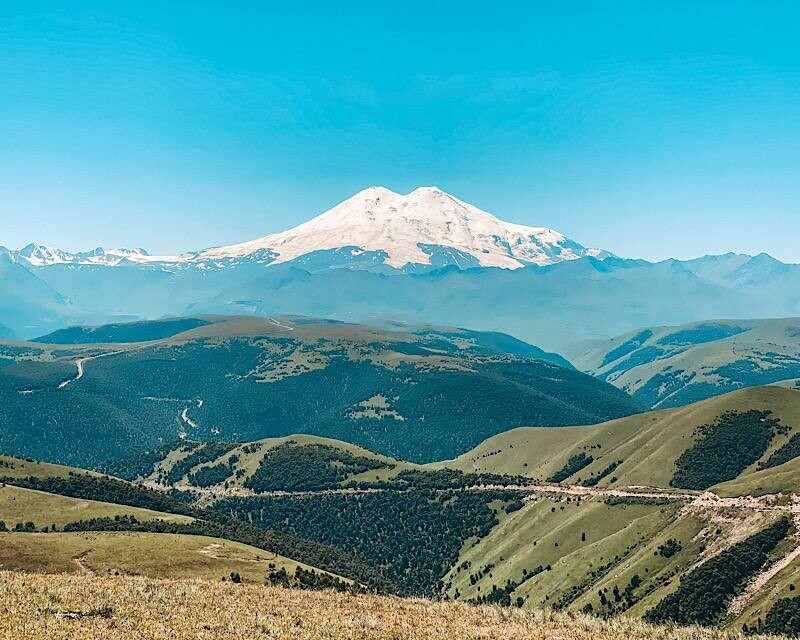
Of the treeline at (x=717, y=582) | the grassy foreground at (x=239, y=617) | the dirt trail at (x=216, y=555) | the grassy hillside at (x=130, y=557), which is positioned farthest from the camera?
the treeline at (x=717, y=582)

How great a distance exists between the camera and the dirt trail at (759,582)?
16275 centimetres

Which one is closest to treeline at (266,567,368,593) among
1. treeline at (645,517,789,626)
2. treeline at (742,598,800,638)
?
treeline at (645,517,789,626)

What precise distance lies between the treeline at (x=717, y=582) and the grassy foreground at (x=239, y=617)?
298 ft

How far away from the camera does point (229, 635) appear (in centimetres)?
6241

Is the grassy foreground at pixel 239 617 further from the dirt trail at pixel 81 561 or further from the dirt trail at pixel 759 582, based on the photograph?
the dirt trail at pixel 759 582

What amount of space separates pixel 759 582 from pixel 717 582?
29.0 ft

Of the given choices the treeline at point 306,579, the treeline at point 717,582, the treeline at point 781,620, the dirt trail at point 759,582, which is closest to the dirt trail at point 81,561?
the treeline at point 306,579

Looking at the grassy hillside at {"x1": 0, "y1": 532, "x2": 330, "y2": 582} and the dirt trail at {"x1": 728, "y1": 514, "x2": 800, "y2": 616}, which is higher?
the grassy hillside at {"x1": 0, "y1": 532, "x2": 330, "y2": 582}

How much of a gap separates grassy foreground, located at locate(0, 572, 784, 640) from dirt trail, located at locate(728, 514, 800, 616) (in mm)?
93875

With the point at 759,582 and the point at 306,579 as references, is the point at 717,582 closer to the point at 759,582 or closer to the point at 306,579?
the point at 759,582

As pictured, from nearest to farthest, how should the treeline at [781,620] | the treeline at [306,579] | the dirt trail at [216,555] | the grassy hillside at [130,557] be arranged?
the grassy hillside at [130,557] < the treeline at [781,620] < the treeline at [306,579] < the dirt trail at [216,555]

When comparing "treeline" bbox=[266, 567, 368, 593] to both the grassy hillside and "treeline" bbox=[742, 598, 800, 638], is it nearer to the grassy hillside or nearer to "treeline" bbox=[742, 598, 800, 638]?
the grassy hillside

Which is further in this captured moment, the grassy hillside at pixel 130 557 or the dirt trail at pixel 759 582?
the dirt trail at pixel 759 582

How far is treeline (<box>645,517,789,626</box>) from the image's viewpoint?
164000 millimetres
